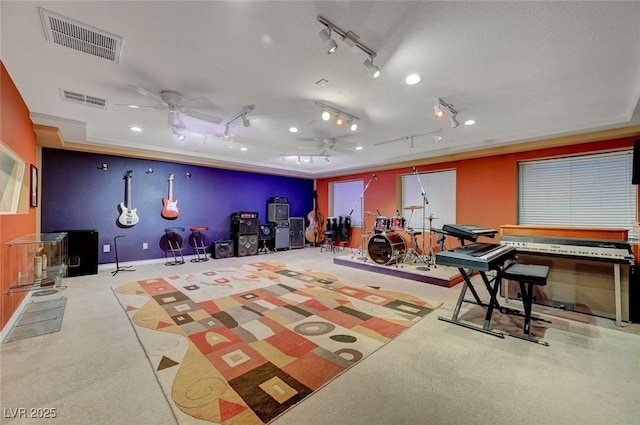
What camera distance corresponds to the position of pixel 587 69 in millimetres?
2307

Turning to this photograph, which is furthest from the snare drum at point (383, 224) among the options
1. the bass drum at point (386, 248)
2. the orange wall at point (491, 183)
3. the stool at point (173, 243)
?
the stool at point (173, 243)

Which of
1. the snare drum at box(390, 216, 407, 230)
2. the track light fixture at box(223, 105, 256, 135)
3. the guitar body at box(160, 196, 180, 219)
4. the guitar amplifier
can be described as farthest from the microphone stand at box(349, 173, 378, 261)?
the guitar body at box(160, 196, 180, 219)

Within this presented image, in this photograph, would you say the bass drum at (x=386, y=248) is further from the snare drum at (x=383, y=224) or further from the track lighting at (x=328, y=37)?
the track lighting at (x=328, y=37)

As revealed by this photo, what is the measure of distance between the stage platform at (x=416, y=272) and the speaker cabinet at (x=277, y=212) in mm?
2949

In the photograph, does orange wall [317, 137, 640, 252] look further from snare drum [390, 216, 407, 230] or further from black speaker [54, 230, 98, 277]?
black speaker [54, 230, 98, 277]

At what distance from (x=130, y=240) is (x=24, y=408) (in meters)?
4.59

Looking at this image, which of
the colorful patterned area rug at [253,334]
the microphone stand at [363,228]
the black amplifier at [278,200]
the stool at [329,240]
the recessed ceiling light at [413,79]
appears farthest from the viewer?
the black amplifier at [278,200]

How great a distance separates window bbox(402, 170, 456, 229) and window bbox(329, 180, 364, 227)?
4.83 ft

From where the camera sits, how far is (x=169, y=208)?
5934 millimetres

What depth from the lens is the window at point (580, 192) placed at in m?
3.88

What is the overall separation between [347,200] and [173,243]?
5.00m

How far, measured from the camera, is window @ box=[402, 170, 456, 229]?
5.82 meters

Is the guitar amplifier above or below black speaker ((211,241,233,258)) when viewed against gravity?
above

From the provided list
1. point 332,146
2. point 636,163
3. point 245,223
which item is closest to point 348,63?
point 332,146
